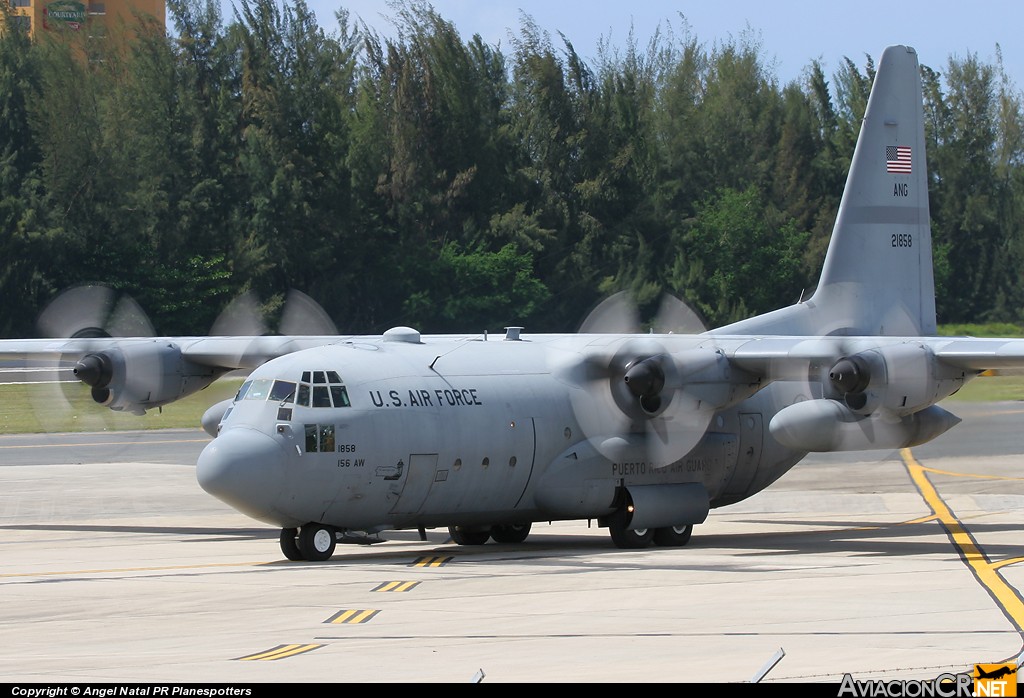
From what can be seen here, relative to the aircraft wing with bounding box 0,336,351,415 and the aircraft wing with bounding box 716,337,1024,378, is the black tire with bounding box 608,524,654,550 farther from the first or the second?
the aircraft wing with bounding box 0,336,351,415

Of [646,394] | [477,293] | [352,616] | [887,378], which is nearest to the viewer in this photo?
[352,616]

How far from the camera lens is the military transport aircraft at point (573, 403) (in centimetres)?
1862

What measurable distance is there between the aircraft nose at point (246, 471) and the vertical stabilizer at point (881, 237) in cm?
990

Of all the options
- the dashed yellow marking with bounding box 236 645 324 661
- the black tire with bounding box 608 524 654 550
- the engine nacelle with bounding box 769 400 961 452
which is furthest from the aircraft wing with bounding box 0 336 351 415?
the dashed yellow marking with bounding box 236 645 324 661

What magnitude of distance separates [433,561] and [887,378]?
6.62 m

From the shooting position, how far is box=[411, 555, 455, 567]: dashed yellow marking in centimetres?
1889

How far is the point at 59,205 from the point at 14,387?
1111 cm

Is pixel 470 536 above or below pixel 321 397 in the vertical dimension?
below

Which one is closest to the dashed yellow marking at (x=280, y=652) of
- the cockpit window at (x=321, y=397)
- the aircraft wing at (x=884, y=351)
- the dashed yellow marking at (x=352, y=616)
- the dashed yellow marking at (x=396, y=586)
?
the dashed yellow marking at (x=352, y=616)

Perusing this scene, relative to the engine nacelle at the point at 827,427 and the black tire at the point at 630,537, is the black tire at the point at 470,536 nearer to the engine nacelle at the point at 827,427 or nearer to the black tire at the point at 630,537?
the black tire at the point at 630,537

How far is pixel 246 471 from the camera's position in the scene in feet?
58.4

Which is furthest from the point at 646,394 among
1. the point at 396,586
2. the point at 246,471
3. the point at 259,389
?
the point at 246,471

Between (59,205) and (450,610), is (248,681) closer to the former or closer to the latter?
(450,610)

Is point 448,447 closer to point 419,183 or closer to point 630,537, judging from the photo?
point 630,537
